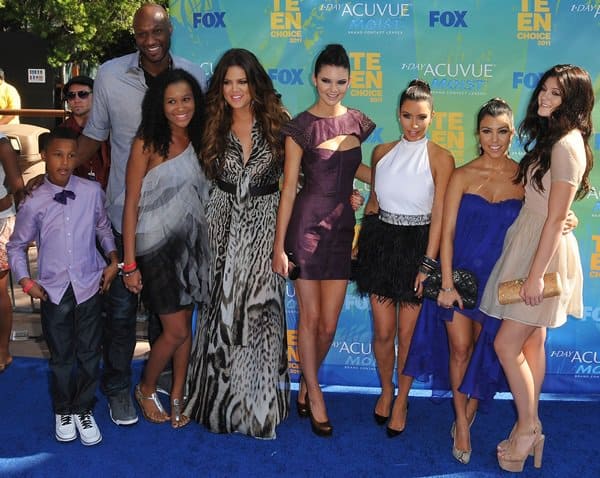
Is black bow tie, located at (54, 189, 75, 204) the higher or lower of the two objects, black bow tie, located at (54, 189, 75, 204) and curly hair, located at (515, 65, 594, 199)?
the lower

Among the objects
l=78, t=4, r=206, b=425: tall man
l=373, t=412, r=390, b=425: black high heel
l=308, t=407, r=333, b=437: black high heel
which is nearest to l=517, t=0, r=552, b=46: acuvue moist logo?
l=78, t=4, r=206, b=425: tall man

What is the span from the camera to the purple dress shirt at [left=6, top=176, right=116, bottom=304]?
3229mm

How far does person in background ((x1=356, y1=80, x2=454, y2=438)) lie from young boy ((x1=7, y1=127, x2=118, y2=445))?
131cm

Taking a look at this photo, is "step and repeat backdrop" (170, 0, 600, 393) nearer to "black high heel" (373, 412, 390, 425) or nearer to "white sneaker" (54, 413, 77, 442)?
"black high heel" (373, 412, 390, 425)

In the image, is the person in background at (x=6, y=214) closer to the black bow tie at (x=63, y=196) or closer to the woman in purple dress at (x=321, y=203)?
the black bow tie at (x=63, y=196)

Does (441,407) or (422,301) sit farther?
(441,407)

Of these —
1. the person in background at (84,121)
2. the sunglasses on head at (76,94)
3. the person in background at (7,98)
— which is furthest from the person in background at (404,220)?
the person in background at (7,98)

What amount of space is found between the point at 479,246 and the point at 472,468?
3.44 feet

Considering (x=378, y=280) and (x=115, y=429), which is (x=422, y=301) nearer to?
(x=378, y=280)

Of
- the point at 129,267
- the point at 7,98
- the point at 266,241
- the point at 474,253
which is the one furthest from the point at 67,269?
the point at 7,98

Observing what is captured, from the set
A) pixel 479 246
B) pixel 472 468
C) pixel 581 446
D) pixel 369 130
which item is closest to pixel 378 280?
pixel 479 246

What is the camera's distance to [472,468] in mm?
3191

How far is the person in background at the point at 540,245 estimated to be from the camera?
279cm

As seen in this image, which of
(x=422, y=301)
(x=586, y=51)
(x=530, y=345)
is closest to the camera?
(x=530, y=345)
